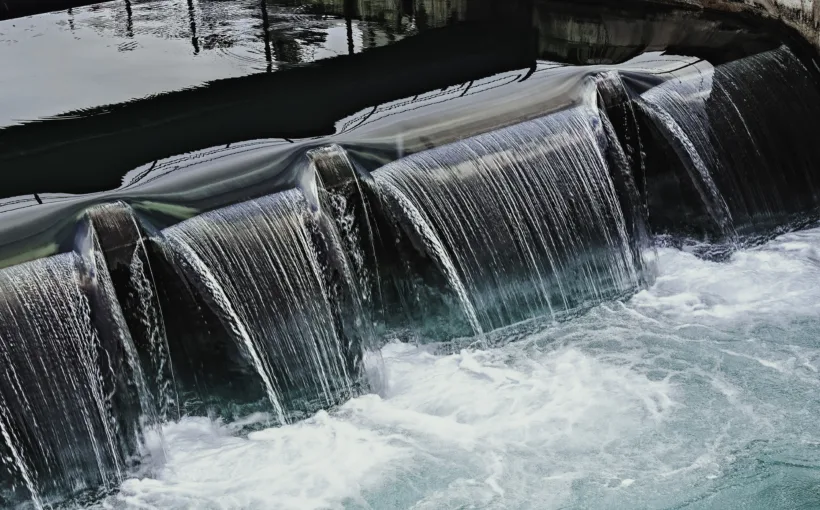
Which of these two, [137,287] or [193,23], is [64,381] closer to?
[137,287]

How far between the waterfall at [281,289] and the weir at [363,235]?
0.01 m

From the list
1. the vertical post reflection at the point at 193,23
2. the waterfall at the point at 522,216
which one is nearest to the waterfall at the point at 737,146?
the waterfall at the point at 522,216

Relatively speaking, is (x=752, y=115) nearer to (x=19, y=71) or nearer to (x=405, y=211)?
(x=405, y=211)

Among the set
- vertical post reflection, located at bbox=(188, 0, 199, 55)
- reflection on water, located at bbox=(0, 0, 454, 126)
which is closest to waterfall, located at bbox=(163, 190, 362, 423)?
reflection on water, located at bbox=(0, 0, 454, 126)

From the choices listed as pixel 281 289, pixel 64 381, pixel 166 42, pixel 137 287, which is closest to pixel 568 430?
→ pixel 281 289

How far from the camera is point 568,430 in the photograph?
20.8 ft

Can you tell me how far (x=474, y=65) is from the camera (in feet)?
31.3

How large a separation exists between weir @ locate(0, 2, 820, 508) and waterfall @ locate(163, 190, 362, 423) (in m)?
0.01

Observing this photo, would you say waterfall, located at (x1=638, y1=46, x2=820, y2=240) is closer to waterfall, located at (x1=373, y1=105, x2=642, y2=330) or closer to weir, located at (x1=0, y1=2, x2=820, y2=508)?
weir, located at (x1=0, y1=2, x2=820, y2=508)

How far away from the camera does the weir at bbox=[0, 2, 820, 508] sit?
604 cm

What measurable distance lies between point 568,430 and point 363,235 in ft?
6.03

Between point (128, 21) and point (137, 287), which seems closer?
point (137, 287)

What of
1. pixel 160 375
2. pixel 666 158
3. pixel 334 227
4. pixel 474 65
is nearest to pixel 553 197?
pixel 666 158

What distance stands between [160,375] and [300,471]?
1.04 m
